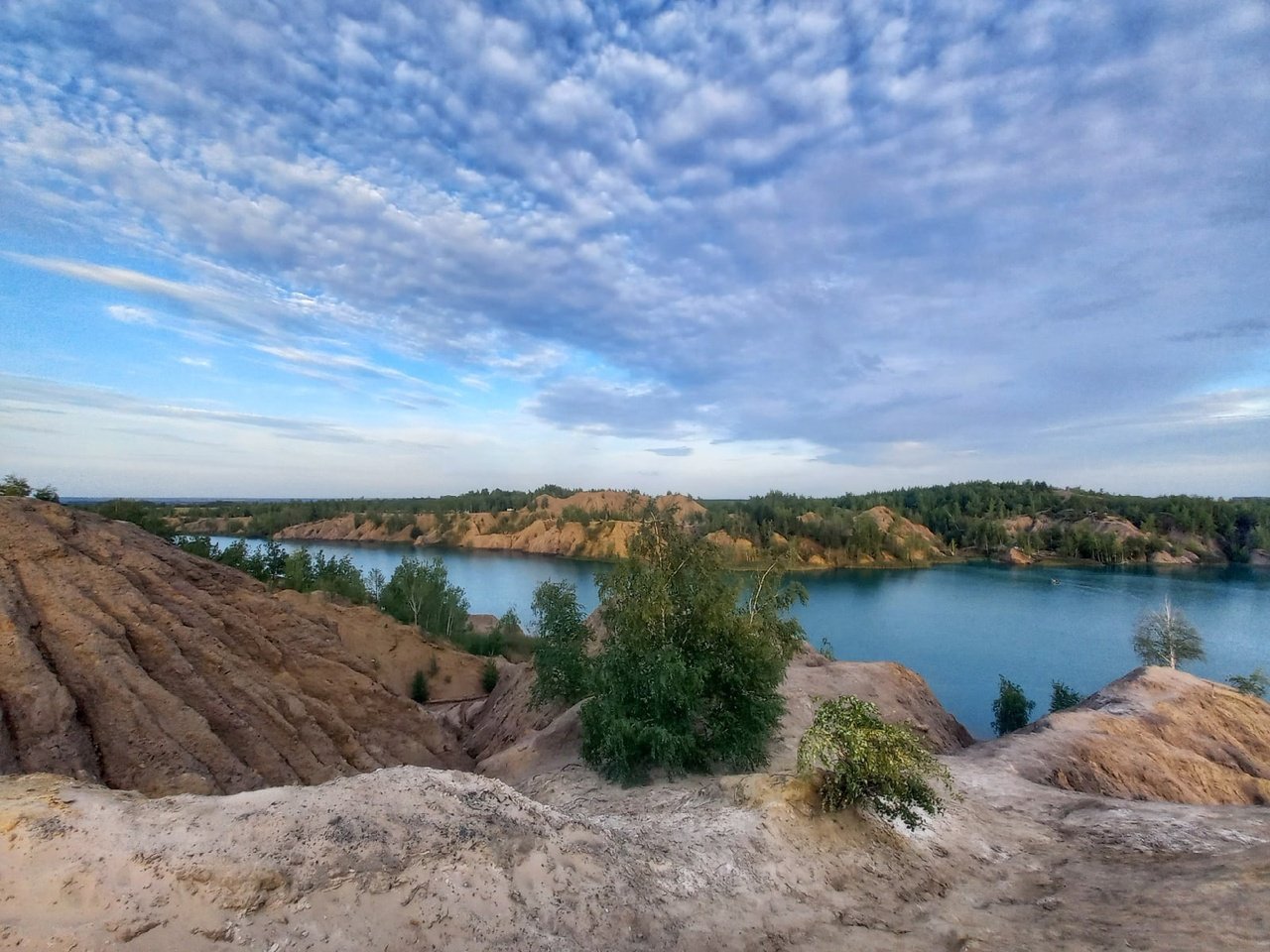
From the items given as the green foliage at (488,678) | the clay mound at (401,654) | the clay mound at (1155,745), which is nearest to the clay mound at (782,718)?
the green foliage at (488,678)

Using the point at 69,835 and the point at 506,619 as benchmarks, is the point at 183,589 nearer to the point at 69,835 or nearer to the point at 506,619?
the point at 69,835

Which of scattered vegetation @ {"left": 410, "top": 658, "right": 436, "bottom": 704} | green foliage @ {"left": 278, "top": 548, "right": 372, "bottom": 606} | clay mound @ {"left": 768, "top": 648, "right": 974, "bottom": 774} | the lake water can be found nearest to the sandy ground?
clay mound @ {"left": 768, "top": 648, "right": 974, "bottom": 774}

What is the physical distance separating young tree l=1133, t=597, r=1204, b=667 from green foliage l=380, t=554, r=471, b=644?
35.5 meters

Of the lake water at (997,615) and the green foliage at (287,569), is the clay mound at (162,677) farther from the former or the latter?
the green foliage at (287,569)

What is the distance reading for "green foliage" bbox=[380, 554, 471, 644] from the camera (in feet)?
131

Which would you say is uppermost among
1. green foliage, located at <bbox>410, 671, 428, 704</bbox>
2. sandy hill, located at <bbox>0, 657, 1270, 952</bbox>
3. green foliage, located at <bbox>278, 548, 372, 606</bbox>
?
sandy hill, located at <bbox>0, 657, 1270, 952</bbox>

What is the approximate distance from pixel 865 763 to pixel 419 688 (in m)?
23.4

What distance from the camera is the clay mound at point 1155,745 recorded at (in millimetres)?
14406

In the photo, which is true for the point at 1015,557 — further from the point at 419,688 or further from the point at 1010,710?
the point at 419,688

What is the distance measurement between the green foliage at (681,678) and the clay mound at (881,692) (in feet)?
17.7

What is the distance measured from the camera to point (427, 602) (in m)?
40.7

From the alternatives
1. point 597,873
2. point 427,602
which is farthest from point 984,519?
point 597,873

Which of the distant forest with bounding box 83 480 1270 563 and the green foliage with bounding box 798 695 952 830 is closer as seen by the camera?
the green foliage with bounding box 798 695 952 830

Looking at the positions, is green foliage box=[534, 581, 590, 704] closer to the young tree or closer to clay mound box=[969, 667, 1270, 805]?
clay mound box=[969, 667, 1270, 805]
